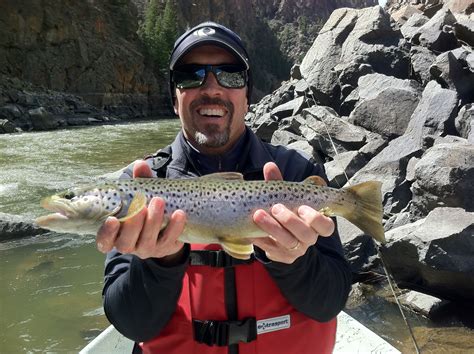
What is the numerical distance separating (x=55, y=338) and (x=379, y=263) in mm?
4153

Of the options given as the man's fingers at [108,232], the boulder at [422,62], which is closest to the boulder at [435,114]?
the boulder at [422,62]

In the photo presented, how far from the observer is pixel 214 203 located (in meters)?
2.65

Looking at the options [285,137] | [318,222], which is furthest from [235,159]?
[285,137]

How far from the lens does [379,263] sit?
6418mm

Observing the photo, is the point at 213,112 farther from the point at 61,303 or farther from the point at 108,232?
the point at 61,303

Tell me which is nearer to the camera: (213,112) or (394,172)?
(213,112)

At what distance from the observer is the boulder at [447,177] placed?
6008 mm

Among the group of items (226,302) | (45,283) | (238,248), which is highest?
(238,248)

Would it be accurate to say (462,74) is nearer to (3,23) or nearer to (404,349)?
(404,349)

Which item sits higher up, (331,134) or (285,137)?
(331,134)

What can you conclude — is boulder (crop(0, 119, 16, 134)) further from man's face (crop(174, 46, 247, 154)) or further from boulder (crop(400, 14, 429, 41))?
man's face (crop(174, 46, 247, 154))

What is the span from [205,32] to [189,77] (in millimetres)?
298

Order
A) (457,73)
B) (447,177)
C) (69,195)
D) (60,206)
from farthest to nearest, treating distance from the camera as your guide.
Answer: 1. (457,73)
2. (447,177)
3. (69,195)
4. (60,206)

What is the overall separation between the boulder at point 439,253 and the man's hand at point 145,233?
3857mm
